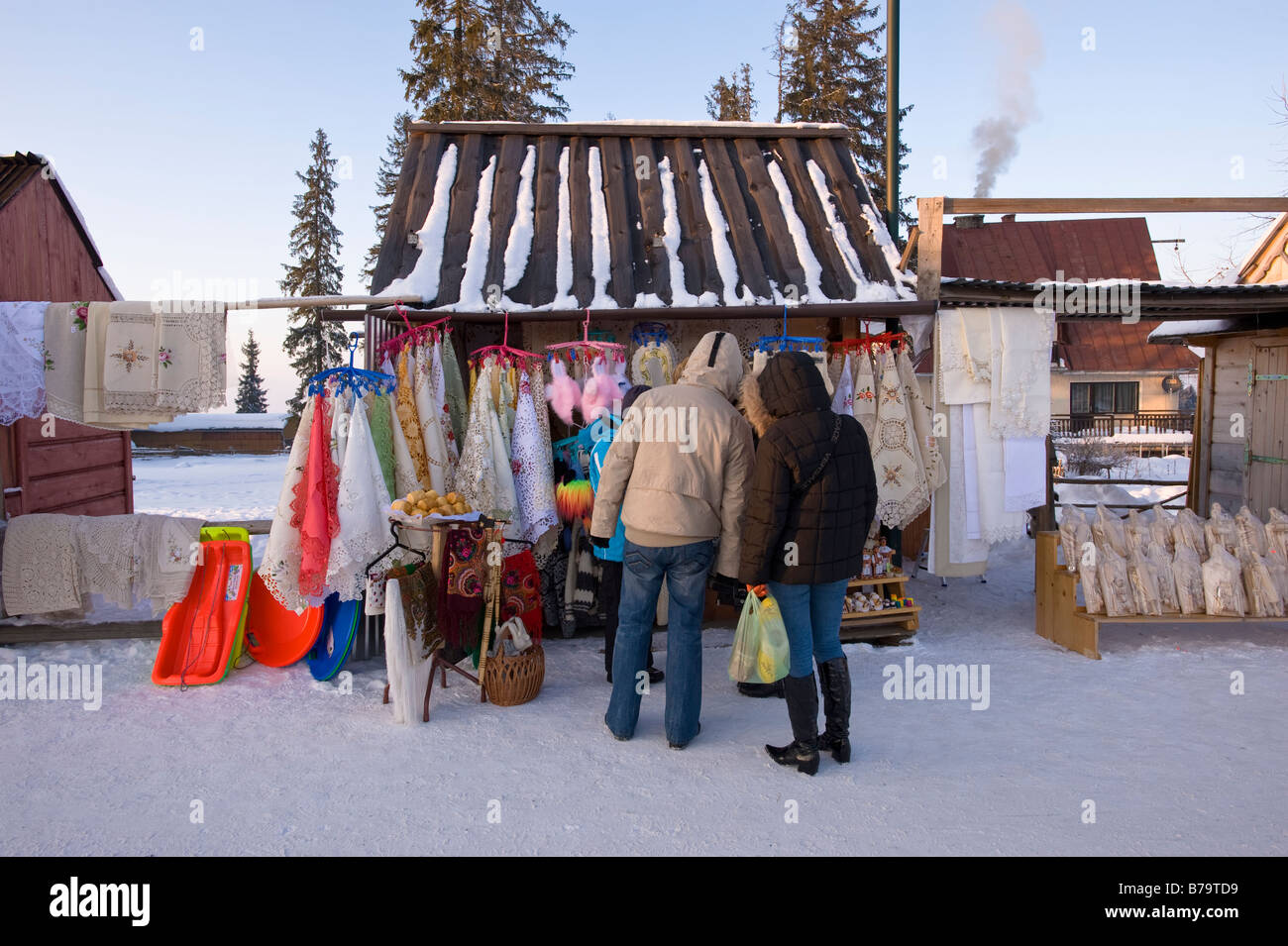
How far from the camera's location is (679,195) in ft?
25.3

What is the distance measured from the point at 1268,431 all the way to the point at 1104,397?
611 inches

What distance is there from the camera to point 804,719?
13.5 feet

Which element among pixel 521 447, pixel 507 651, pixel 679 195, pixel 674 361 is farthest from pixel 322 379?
pixel 679 195

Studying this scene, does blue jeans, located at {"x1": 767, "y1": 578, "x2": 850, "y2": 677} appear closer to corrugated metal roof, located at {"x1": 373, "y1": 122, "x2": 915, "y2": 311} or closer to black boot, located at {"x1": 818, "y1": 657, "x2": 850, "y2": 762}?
black boot, located at {"x1": 818, "y1": 657, "x2": 850, "y2": 762}

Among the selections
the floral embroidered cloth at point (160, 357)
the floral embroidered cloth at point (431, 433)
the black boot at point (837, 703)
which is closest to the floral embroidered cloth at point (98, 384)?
the floral embroidered cloth at point (160, 357)

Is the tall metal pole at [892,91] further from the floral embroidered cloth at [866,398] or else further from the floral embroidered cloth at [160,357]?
the floral embroidered cloth at [160,357]

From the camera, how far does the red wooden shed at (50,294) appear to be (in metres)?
8.48

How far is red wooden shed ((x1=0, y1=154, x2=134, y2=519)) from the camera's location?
848cm

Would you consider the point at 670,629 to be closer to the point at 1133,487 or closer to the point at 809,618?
the point at 809,618

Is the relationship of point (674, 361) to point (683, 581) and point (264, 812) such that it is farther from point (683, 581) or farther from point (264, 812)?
point (264, 812)

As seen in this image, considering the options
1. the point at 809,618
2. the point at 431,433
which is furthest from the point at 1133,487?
the point at 431,433

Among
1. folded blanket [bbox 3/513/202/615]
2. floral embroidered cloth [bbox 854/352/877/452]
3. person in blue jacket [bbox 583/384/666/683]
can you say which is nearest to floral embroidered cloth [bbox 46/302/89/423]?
folded blanket [bbox 3/513/202/615]

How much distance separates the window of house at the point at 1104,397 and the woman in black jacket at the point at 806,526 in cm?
2155

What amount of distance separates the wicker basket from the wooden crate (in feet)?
13.4
